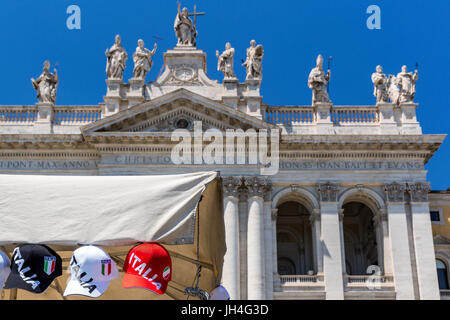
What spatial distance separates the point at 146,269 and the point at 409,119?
80.8 ft

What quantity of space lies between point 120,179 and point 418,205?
2249cm

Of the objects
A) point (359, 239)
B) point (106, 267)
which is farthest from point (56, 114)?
point (106, 267)

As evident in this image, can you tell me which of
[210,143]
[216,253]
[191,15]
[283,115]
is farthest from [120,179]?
[191,15]

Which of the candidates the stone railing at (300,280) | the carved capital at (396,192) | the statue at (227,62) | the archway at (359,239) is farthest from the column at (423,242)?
the statue at (227,62)

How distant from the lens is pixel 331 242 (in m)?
27.9

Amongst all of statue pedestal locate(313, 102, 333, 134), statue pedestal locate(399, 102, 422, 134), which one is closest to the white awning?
statue pedestal locate(313, 102, 333, 134)

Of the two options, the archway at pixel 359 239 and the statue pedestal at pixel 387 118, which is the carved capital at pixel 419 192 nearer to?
the statue pedestal at pixel 387 118

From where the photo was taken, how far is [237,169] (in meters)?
28.5

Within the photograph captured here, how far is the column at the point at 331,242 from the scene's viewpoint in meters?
27.2

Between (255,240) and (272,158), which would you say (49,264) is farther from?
(272,158)

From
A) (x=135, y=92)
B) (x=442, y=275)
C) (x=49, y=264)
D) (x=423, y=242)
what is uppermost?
(x=135, y=92)

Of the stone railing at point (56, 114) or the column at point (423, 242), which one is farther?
the stone railing at point (56, 114)

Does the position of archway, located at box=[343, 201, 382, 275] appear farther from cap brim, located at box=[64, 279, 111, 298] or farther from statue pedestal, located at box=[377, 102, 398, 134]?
cap brim, located at box=[64, 279, 111, 298]

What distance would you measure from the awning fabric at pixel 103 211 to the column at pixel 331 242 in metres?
19.3
